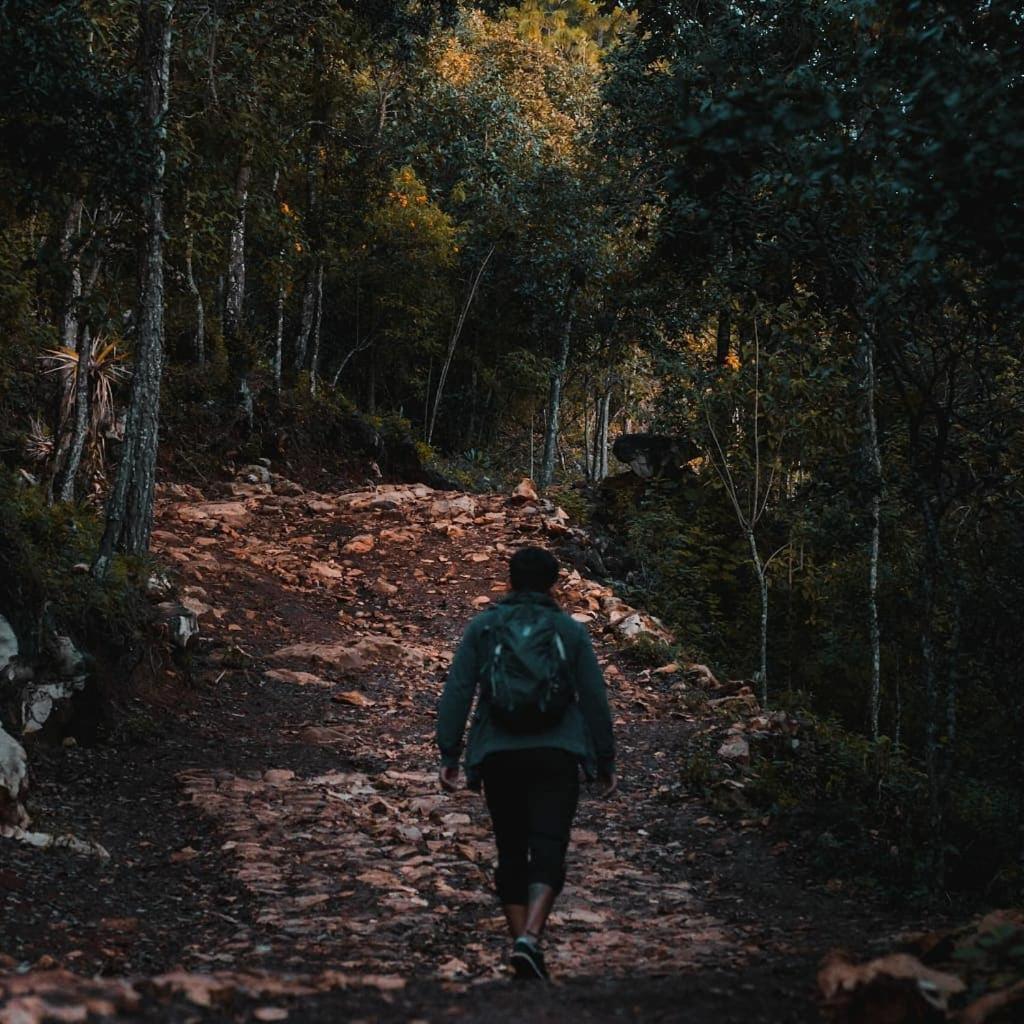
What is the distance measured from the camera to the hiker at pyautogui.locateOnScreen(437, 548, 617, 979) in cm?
417

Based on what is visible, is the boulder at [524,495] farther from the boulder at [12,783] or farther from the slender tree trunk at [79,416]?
the boulder at [12,783]

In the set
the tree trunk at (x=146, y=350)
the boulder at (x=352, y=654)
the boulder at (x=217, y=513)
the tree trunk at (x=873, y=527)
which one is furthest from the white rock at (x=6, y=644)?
the boulder at (x=217, y=513)

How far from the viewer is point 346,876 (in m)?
6.21

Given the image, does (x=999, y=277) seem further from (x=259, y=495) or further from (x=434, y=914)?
(x=259, y=495)

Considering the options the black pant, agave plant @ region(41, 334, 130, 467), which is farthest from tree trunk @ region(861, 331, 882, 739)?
agave plant @ region(41, 334, 130, 467)

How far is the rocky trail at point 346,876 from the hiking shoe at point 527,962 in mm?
81

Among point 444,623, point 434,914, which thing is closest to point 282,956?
point 434,914

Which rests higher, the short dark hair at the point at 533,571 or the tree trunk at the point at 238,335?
the tree trunk at the point at 238,335

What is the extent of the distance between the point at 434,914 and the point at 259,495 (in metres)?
13.8

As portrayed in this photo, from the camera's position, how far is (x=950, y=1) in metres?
4.73

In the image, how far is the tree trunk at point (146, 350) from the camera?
394 inches

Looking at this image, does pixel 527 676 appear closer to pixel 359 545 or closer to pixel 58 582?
pixel 58 582

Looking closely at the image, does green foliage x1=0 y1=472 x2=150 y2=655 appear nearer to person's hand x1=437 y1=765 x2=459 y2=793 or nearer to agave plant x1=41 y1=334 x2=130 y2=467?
agave plant x1=41 y1=334 x2=130 y2=467

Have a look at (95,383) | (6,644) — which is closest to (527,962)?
(6,644)
